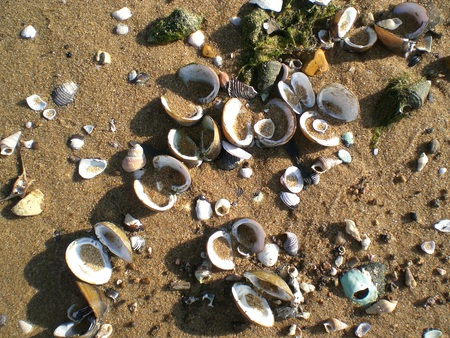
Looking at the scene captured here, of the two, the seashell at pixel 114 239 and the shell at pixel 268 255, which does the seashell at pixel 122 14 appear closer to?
the seashell at pixel 114 239

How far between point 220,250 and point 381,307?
193 cm

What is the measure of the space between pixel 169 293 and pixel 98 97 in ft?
7.83

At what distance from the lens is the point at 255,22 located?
14.1ft

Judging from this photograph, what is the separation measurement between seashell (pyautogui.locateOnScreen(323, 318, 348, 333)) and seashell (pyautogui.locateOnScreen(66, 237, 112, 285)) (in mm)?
2474

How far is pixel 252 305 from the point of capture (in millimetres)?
3906

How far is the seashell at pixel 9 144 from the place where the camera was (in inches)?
160

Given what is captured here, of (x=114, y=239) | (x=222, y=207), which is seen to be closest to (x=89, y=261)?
(x=114, y=239)

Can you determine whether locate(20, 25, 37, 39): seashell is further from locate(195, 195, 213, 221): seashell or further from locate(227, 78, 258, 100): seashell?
locate(195, 195, 213, 221): seashell

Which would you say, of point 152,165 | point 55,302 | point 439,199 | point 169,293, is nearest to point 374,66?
point 439,199

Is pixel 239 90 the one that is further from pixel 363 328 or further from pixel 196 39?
pixel 363 328

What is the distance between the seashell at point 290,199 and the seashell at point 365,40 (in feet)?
6.51

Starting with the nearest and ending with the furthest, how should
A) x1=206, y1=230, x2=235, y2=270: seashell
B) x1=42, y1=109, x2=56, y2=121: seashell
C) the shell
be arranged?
x1=206, y1=230, x2=235, y2=270: seashell
the shell
x1=42, y1=109, x2=56, y2=121: seashell

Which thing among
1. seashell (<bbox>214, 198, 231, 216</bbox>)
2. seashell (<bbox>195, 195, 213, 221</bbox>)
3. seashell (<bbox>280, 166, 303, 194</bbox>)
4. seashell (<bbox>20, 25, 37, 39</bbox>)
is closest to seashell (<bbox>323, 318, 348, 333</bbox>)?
seashell (<bbox>280, 166, 303, 194</bbox>)

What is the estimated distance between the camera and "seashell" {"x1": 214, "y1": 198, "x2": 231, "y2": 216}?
4.11m
